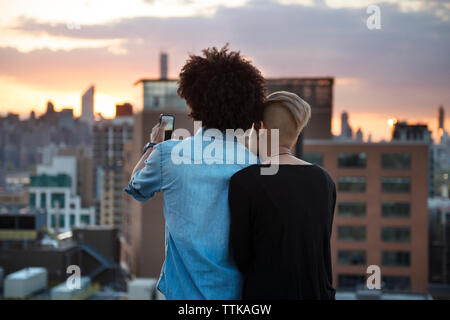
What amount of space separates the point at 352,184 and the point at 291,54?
10.5m

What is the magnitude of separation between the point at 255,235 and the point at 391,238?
3468 centimetres

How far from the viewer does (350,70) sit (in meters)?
42.1

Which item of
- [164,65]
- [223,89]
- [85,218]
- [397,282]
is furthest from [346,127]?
[85,218]

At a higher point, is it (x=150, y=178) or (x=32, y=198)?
(x=150, y=178)

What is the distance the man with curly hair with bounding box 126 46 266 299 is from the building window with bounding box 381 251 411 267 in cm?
3443

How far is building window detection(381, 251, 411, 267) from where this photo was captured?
34438 millimetres

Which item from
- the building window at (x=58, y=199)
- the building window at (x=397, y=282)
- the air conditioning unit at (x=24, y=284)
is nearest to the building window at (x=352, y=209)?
the building window at (x=397, y=282)

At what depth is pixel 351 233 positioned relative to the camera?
34.5m

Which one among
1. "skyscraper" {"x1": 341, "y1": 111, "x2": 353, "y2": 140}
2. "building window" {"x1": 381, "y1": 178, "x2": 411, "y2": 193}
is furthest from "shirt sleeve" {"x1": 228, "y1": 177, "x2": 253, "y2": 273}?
"skyscraper" {"x1": 341, "y1": 111, "x2": 353, "y2": 140}

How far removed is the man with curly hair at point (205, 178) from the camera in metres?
1.87

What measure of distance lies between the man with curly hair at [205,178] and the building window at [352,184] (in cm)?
3332

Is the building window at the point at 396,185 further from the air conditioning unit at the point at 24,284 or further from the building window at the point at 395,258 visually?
the air conditioning unit at the point at 24,284

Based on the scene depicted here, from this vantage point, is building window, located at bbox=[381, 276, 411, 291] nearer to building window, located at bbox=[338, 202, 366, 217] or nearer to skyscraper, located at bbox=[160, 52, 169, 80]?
building window, located at bbox=[338, 202, 366, 217]

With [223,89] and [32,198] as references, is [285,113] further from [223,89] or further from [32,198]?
[32,198]
